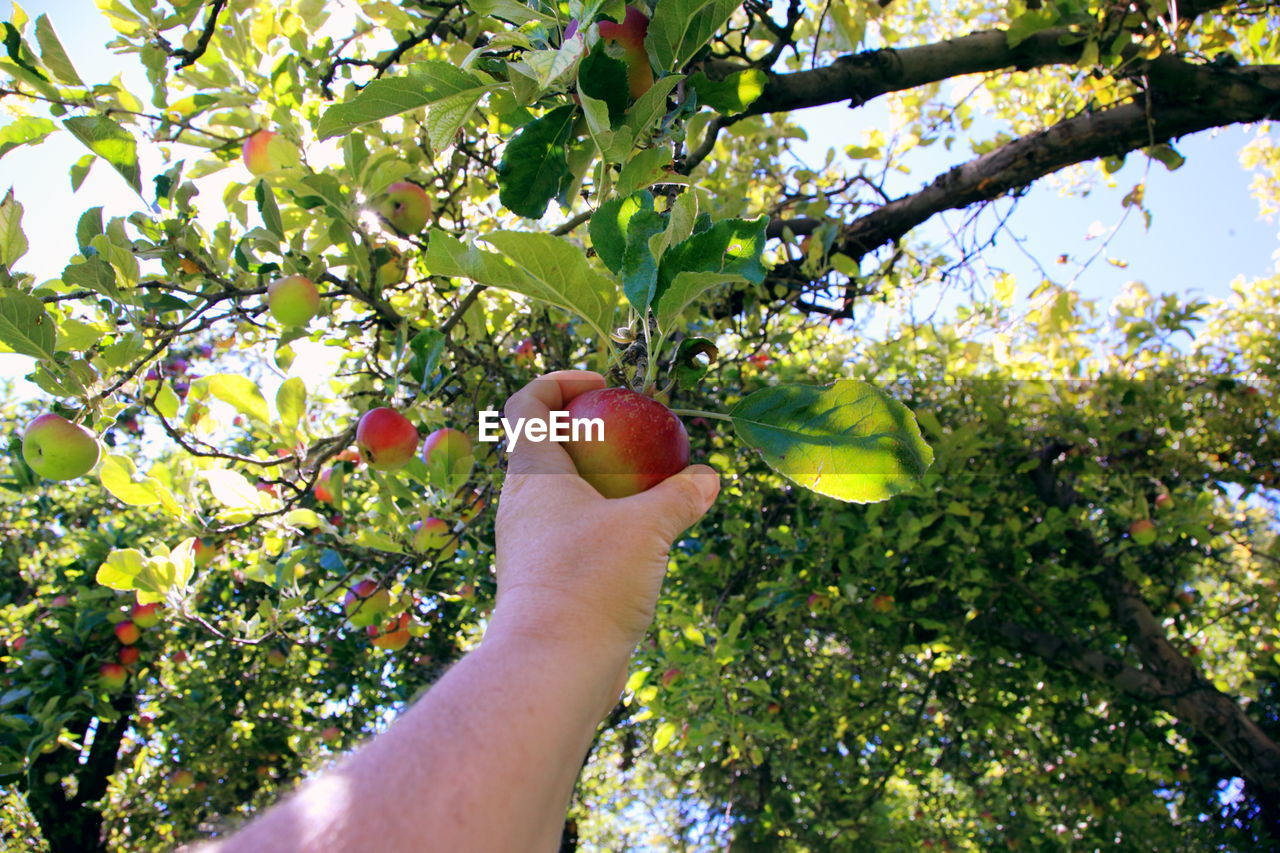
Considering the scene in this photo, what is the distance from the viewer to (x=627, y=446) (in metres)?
0.91

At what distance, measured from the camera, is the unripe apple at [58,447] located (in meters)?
1.42

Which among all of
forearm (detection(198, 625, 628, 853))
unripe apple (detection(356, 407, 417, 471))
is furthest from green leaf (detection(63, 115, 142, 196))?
forearm (detection(198, 625, 628, 853))

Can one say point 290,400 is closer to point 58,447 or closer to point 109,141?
point 58,447

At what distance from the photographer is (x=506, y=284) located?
912 mm

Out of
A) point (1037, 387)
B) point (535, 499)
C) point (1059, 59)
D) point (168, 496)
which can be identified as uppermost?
point (1059, 59)

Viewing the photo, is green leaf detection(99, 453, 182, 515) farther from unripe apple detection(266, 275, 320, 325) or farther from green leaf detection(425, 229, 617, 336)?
green leaf detection(425, 229, 617, 336)

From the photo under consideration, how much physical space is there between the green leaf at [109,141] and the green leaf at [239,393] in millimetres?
503

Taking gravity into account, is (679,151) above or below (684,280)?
above

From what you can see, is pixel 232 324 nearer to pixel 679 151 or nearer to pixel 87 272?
pixel 87 272

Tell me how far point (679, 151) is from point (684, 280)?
56cm

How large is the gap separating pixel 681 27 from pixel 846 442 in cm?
59

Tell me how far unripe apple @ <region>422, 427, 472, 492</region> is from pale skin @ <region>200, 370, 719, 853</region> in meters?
0.89

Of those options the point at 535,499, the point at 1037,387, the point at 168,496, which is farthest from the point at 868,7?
the point at 168,496

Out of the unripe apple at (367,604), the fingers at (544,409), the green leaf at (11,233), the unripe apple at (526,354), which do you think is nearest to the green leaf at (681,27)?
the fingers at (544,409)
